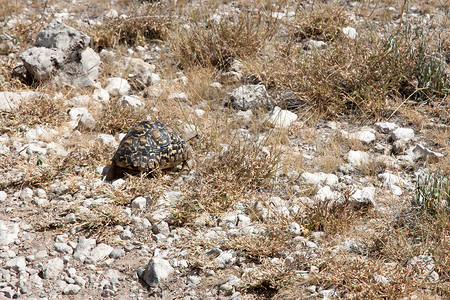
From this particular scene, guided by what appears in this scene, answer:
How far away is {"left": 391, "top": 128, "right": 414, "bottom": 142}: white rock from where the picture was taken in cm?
434

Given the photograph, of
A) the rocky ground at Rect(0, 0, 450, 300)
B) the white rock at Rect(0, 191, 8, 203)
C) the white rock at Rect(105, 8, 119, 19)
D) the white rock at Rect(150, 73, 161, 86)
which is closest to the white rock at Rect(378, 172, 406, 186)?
the rocky ground at Rect(0, 0, 450, 300)

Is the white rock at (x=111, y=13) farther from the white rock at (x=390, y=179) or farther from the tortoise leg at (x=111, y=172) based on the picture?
the white rock at (x=390, y=179)

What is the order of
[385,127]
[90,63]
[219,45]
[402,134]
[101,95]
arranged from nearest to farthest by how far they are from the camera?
1. [402,134]
2. [385,127]
3. [101,95]
4. [90,63]
5. [219,45]

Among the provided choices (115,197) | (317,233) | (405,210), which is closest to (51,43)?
(115,197)

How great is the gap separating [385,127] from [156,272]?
278 cm

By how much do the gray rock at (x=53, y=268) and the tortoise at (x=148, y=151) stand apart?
0.99m

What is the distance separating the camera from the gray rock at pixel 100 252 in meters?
3.09

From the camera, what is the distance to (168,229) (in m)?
3.33

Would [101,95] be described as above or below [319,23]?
below

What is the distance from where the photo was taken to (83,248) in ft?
10.3

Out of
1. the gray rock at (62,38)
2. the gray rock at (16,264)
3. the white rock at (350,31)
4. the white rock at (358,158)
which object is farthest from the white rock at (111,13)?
the gray rock at (16,264)

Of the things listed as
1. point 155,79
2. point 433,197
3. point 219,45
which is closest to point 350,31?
point 219,45

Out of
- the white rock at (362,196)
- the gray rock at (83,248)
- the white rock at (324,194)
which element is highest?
the white rock at (362,196)

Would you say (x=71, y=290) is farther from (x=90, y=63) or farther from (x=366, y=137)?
(x=90, y=63)
